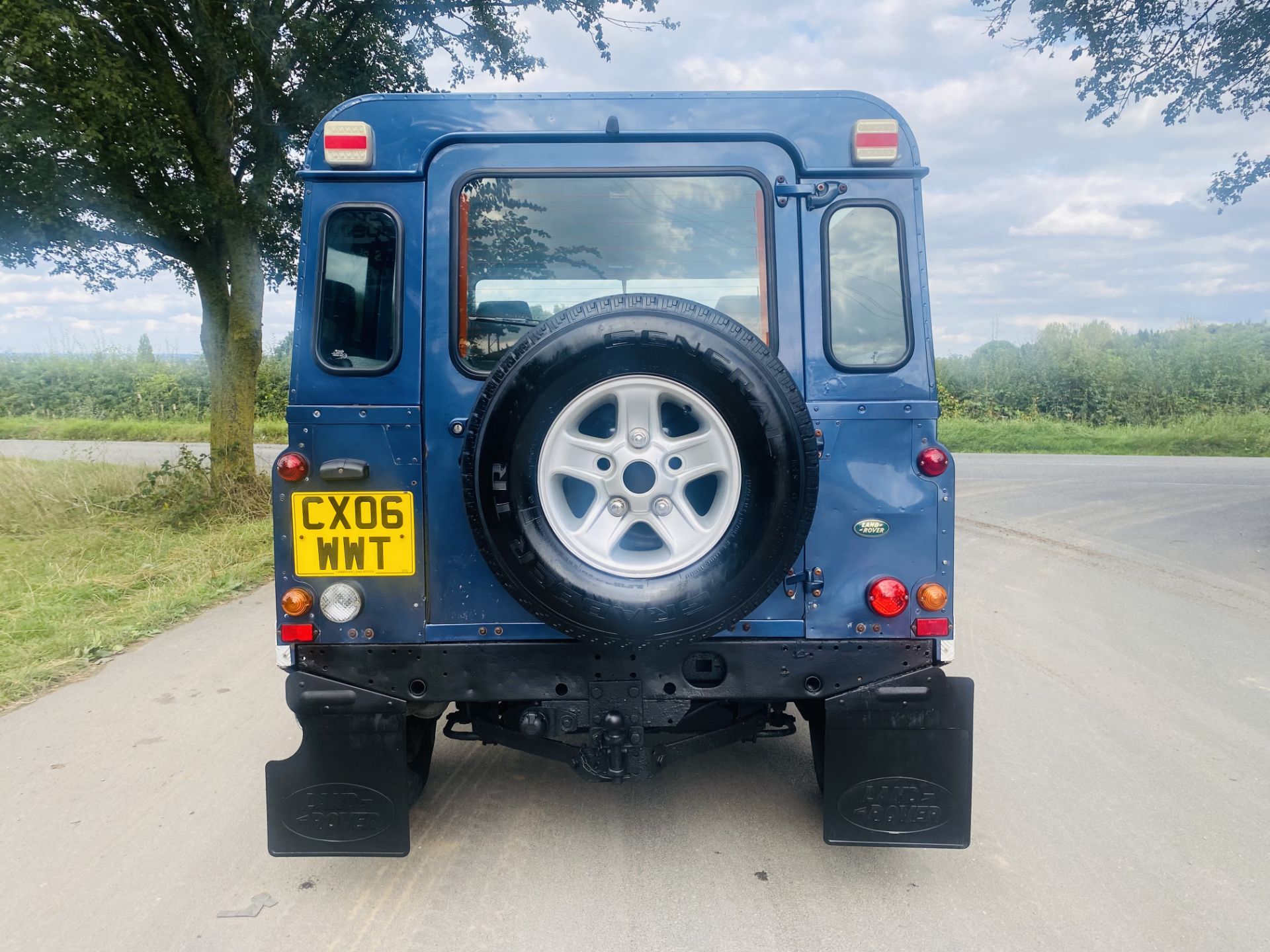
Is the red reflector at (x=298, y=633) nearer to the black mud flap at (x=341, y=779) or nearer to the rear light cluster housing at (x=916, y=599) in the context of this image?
the black mud flap at (x=341, y=779)

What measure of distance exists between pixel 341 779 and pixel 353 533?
909 millimetres

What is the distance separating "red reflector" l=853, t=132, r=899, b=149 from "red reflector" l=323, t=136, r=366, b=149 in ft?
5.85

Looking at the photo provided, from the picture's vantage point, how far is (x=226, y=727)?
4.66 m

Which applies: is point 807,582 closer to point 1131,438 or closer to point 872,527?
point 872,527

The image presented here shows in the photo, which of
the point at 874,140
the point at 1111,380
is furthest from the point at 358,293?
the point at 1111,380

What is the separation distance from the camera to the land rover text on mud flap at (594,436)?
3051 mm

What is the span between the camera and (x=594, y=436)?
10.1 ft

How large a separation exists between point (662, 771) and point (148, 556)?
22.1ft

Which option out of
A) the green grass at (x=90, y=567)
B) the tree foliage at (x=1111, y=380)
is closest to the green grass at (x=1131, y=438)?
the tree foliage at (x=1111, y=380)

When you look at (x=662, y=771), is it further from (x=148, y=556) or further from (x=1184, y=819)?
(x=148, y=556)

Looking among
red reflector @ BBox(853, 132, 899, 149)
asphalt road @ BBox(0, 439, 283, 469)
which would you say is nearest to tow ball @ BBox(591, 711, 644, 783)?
red reflector @ BBox(853, 132, 899, 149)

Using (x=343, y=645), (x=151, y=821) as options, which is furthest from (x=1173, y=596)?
(x=151, y=821)

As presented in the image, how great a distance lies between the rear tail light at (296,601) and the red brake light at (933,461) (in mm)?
2259

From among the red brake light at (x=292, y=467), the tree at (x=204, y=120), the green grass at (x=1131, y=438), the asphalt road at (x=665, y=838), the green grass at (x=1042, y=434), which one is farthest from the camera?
the green grass at (x=1042, y=434)
